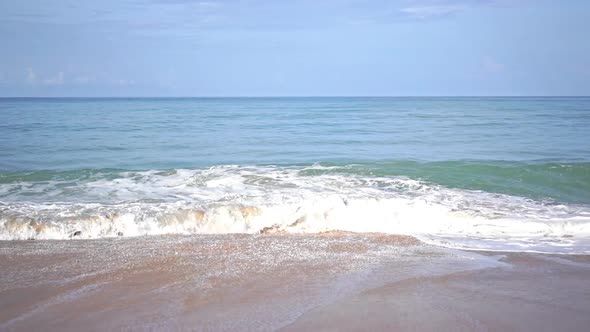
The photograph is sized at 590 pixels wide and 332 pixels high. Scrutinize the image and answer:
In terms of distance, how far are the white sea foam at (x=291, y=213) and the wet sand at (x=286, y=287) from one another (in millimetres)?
793

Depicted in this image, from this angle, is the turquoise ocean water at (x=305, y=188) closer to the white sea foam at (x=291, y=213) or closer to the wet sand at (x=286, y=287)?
the white sea foam at (x=291, y=213)

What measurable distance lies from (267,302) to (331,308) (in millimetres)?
638

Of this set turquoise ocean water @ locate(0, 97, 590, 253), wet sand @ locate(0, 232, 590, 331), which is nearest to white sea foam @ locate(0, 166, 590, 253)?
turquoise ocean water @ locate(0, 97, 590, 253)

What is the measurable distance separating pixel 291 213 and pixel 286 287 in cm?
336

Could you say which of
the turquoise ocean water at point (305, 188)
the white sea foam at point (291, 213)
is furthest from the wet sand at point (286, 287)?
the turquoise ocean water at point (305, 188)

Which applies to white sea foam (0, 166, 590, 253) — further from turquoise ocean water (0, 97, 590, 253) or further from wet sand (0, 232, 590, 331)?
wet sand (0, 232, 590, 331)

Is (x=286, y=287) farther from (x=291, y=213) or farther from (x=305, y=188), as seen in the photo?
(x=305, y=188)

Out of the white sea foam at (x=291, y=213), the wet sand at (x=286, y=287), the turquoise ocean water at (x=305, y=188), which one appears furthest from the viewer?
the turquoise ocean water at (x=305, y=188)

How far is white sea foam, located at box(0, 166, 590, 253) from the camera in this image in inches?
295

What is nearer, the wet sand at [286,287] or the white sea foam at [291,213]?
the wet sand at [286,287]

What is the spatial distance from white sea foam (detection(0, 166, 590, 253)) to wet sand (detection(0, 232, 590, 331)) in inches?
31.2

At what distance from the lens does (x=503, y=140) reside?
20.0 metres

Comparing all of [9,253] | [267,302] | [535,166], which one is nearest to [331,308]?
[267,302]

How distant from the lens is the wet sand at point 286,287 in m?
4.22
